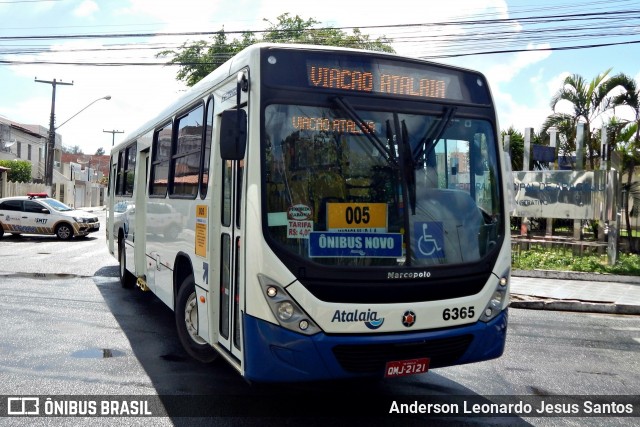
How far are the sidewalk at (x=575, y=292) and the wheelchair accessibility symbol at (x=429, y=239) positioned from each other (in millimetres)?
6609

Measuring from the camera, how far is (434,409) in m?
5.15

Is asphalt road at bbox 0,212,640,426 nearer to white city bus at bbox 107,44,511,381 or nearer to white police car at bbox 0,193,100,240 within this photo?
white city bus at bbox 107,44,511,381

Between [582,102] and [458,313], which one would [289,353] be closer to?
[458,313]

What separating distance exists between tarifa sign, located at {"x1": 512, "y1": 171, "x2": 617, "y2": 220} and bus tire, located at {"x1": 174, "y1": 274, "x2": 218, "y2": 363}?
1116cm

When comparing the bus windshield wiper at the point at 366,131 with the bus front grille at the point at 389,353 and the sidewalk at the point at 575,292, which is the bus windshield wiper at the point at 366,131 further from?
the sidewalk at the point at 575,292

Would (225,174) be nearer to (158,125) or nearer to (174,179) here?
(174,179)

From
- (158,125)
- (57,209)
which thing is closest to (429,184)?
(158,125)

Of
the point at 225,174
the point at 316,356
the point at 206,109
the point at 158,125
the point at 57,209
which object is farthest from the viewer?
the point at 57,209

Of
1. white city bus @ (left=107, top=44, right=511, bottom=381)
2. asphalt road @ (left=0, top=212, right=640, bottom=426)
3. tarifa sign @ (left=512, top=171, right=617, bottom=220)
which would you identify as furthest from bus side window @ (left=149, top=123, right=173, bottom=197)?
tarifa sign @ (left=512, top=171, right=617, bottom=220)

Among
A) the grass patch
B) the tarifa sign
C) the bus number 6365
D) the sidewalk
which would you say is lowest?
the sidewalk

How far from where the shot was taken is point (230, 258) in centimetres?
499

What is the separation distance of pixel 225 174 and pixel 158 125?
313 centimetres

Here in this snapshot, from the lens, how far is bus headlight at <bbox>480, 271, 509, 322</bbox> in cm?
498

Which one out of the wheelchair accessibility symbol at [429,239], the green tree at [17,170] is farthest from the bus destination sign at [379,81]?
the green tree at [17,170]
